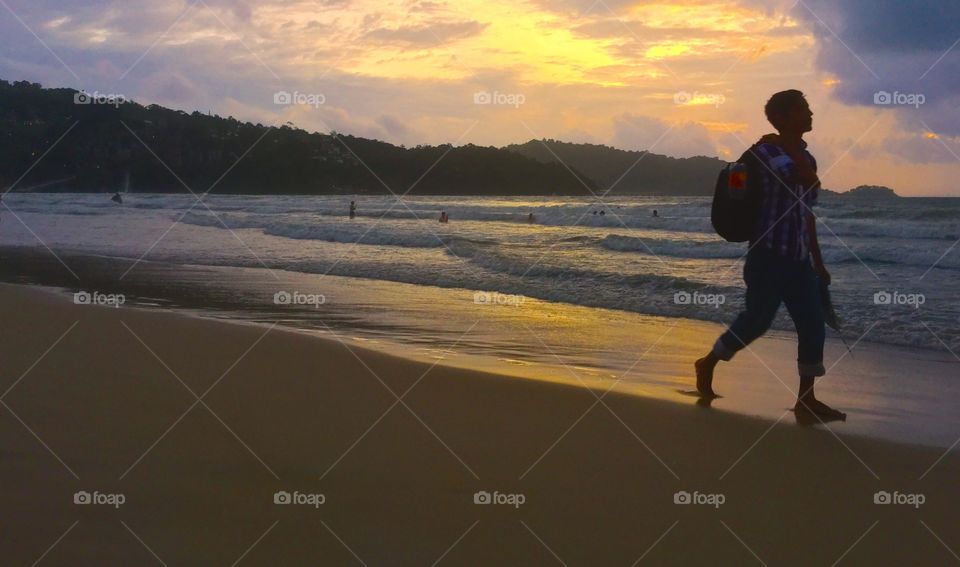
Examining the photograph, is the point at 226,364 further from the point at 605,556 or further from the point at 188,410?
the point at 605,556

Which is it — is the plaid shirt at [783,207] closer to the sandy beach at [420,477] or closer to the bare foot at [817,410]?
the bare foot at [817,410]

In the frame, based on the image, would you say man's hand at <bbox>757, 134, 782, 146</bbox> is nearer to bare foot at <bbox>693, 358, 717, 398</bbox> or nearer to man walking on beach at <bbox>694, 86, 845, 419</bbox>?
man walking on beach at <bbox>694, 86, 845, 419</bbox>

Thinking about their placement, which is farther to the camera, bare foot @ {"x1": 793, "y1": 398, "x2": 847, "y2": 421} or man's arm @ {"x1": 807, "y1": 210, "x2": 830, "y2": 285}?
bare foot @ {"x1": 793, "y1": 398, "x2": 847, "y2": 421}

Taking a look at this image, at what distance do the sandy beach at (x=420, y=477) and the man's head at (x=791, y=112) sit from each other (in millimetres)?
1769

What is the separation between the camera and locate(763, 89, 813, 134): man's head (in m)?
5.51

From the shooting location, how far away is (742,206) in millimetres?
5430

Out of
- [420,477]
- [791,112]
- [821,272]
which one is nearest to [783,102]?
[791,112]

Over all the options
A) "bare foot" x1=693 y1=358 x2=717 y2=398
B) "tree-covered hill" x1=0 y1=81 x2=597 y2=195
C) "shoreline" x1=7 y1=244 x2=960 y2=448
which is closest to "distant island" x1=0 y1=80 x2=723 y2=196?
"tree-covered hill" x1=0 y1=81 x2=597 y2=195

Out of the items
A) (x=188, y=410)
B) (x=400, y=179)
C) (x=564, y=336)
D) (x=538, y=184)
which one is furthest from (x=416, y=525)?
(x=538, y=184)

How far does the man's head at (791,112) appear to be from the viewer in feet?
18.1

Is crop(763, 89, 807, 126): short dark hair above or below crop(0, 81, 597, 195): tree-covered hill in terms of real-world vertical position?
below

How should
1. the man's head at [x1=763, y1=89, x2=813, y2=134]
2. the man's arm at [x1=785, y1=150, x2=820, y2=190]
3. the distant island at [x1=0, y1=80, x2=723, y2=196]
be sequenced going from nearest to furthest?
the man's arm at [x1=785, y1=150, x2=820, y2=190], the man's head at [x1=763, y1=89, x2=813, y2=134], the distant island at [x1=0, y1=80, x2=723, y2=196]

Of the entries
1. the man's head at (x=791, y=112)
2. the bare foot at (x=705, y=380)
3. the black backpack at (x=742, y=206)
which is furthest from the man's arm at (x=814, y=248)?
the bare foot at (x=705, y=380)

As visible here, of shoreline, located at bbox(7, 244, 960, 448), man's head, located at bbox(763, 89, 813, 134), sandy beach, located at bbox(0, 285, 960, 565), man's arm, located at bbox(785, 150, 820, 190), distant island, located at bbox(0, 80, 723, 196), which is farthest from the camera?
distant island, located at bbox(0, 80, 723, 196)
